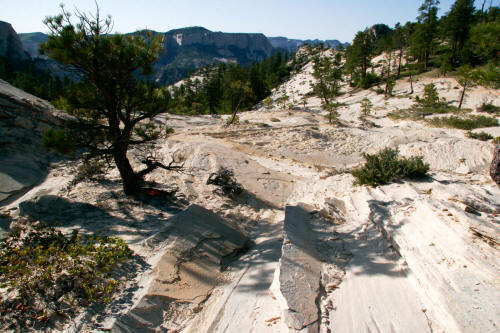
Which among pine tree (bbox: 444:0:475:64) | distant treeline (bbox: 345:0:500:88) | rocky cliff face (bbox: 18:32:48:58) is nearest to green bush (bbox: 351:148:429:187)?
distant treeline (bbox: 345:0:500:88)

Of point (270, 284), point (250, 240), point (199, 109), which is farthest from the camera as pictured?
point (199, 109)

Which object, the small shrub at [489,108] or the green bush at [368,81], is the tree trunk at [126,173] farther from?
the green bush at [368,81]

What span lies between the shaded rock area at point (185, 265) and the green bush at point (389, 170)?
4107 millimetres

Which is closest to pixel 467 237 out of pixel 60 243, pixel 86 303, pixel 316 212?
pixel 316 212

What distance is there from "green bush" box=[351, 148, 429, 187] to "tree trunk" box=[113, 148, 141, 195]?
670 cm

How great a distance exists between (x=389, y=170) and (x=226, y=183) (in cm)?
521

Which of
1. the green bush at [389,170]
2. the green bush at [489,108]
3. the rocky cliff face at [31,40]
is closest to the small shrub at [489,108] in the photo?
the green bush at [489,108]

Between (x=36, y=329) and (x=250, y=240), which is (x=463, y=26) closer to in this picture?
(x=250, y=240)

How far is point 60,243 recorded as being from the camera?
462 cm

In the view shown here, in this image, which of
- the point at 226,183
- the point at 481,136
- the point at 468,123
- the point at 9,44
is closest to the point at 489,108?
the point at 468,123

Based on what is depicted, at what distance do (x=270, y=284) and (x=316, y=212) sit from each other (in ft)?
9.97

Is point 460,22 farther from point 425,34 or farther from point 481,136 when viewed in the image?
point 481,136

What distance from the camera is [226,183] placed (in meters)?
9.19

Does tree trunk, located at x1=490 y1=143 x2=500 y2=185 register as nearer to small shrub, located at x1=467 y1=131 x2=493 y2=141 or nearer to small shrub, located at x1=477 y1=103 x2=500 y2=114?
small shrub, located at x1=467 y1=131 x2=493 y2=141
